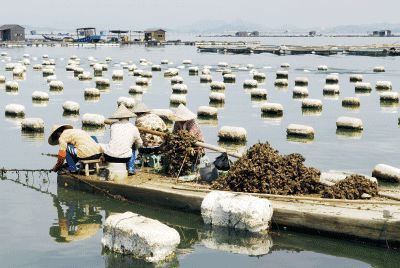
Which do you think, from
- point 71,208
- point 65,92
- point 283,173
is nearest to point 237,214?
point 283,173

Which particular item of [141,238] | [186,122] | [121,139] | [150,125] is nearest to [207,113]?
[150,125]

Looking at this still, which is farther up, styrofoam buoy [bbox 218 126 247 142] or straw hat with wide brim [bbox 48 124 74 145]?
straw hat with wide brim [bbox 48 124 74 145]

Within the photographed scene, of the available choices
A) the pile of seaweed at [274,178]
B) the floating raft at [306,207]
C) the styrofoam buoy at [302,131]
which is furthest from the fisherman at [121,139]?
the styrofoam buoy at [302,131]

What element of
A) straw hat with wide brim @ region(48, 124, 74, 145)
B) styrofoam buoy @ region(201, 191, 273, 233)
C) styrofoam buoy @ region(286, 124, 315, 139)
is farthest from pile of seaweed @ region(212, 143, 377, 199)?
styrofoam buoy @ region(286, 124, 315, 139)

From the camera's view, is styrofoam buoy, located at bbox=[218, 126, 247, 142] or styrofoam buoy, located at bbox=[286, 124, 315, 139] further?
styrofoam buoy, located at bbox=[286, 124, 315, 139]

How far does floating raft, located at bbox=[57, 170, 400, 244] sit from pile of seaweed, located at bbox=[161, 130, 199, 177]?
0.41 metres

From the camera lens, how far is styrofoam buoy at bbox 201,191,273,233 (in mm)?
14906

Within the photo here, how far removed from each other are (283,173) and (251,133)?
15.0 m

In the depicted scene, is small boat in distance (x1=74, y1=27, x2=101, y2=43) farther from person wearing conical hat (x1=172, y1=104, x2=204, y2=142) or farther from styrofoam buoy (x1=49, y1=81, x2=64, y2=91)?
person wearing conical hat (x1=172, y1=104, x2=204, y2=142)

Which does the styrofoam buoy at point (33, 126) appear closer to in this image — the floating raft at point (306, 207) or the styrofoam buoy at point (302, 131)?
the styrofoam buoy at point (302, 131)

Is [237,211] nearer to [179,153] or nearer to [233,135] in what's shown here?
[179,153]

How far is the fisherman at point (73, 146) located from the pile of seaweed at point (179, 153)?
2.06 m

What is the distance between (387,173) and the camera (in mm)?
20984

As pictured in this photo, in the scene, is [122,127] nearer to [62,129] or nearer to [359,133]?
[62,129]
